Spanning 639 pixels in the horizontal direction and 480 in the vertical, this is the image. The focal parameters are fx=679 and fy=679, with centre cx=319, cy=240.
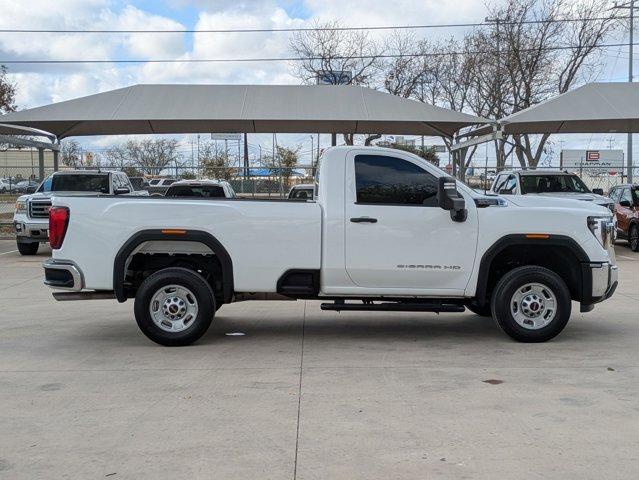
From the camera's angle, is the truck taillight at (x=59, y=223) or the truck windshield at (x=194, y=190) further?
the truck windshield at (x=194, y=190)

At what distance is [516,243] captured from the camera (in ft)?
23.7

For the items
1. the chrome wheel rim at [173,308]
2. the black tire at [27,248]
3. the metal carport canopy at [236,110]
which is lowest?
the black tire at [27,248]

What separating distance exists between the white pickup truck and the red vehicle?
11.9 meters

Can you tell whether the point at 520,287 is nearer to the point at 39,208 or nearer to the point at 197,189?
the point at 197,189

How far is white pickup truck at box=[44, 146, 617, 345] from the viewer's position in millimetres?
7090

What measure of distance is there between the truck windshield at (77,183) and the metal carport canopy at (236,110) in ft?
10.6

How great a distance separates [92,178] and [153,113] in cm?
368

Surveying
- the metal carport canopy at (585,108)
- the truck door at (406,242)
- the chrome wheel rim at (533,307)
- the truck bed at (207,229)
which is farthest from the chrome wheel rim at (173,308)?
the metal carport canopy at (585,108)

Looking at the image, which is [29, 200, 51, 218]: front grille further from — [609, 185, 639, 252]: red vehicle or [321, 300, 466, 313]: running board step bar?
[609, 185, 639, 252]: red vehicle

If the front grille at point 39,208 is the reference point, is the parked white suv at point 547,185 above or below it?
above

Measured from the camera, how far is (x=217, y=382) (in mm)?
6016

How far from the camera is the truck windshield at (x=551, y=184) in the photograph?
16906 millimetres

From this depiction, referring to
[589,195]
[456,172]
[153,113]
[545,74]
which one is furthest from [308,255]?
[545,74]

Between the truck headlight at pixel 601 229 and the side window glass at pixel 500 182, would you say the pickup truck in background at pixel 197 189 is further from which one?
the truck headlight at pixel 601 229
